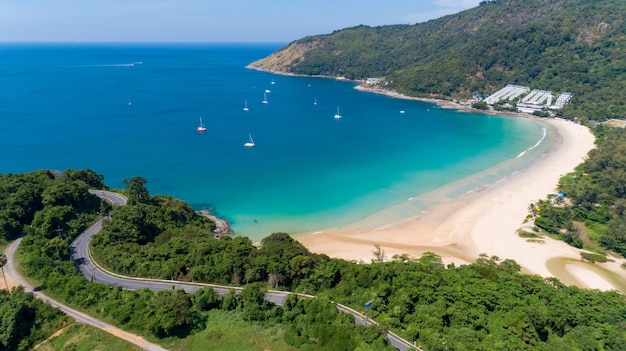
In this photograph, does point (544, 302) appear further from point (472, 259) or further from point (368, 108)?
point (368, 108)

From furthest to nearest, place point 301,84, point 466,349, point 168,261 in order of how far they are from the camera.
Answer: point 301,84
point 168,261
point 466,349

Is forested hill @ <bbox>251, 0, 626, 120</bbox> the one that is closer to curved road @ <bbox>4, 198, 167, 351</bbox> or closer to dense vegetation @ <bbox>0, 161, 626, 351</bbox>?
dense vegetation @ <bbox>0, 161, 626, 351</bbox>

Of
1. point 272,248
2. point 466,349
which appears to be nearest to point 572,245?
point 466,349

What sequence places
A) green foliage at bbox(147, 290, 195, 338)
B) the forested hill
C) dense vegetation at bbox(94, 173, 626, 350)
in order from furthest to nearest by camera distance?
the forested hill
dense vegetation at bbox(94, 173, 626, 350)
green foliage at bbox(147, 290, 195, 338)

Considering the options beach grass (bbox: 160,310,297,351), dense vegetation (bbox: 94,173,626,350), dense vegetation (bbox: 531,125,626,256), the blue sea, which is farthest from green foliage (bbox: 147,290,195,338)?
dense vegetation (bbox: 531,125,626,256)

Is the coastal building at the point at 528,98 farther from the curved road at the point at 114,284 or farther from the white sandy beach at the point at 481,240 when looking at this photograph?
the curved road at the point at 114,284

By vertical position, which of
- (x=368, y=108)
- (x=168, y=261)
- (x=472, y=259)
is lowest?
(x=472, y=259)

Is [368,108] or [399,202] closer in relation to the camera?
[399,202]
